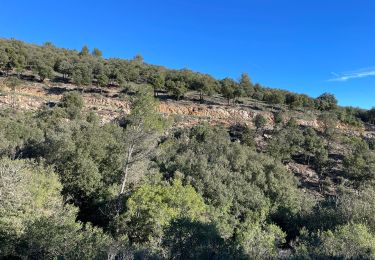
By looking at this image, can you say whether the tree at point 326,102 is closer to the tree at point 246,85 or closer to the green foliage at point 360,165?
Result: the tree at point 246,85

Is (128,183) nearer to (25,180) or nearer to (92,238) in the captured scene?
(25,180)

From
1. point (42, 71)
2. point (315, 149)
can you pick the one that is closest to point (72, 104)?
point (42, 71)

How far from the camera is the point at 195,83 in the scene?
88.9m

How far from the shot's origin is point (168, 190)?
1009 inches

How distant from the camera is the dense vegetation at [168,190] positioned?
672 inches

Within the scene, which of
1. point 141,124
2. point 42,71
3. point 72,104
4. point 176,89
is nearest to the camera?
point 141,124

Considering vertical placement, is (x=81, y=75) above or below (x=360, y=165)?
above

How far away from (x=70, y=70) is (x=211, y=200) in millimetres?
60819

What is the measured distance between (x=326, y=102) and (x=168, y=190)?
9174 cm

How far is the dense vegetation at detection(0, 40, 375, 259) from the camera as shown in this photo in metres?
17.1

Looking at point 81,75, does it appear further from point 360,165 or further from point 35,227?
point 35,227

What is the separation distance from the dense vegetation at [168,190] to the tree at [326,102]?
26.4m

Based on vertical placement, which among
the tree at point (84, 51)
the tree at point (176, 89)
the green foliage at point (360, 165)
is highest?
the tree at point (84, 51)

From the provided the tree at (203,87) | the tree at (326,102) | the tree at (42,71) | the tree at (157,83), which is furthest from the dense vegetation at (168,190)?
the tree at (326,102)
